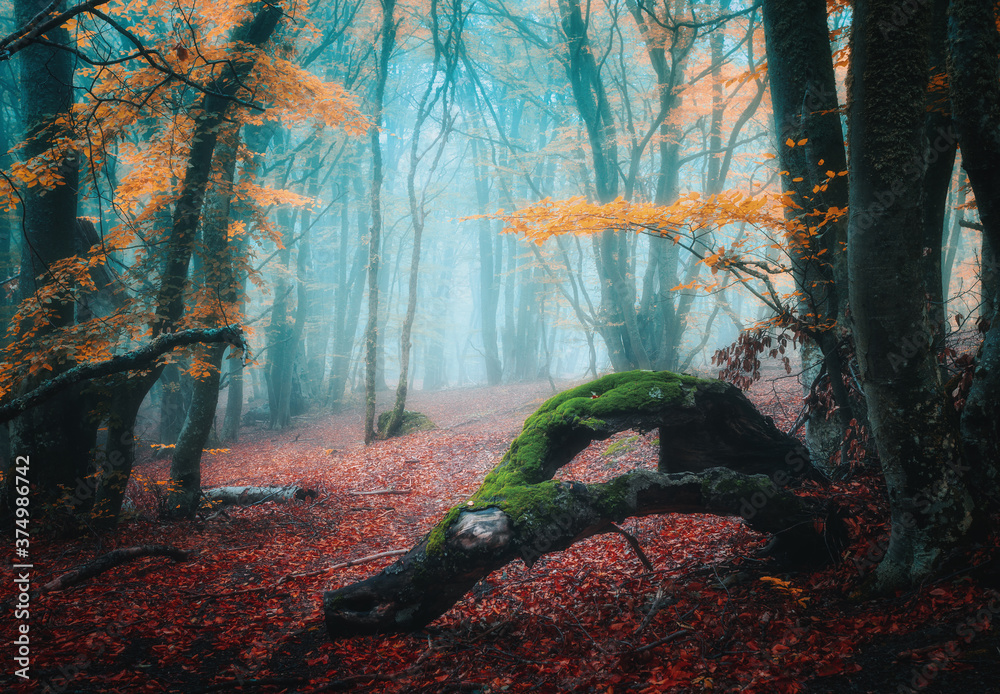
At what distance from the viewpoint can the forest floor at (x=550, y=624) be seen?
265 centimetres

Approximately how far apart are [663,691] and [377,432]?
39.1 feet

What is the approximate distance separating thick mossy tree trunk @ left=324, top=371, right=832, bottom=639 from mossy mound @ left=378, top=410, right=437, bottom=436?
31.9ft

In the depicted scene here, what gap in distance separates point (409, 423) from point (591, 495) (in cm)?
1115

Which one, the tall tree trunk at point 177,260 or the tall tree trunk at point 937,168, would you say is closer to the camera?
the tall tree trunk at point 937,168

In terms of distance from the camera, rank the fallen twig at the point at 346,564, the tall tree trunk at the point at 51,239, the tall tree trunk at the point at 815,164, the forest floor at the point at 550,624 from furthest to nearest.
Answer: the tall tree trunk at the point at 51,239
the fallen twig at the point at 346,564
the tall tree trunk at the point at 815,164
the forest floor at the point at 550,624

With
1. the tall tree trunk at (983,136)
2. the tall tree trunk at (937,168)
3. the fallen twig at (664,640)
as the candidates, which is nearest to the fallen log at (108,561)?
the fallen twig at (664,640)

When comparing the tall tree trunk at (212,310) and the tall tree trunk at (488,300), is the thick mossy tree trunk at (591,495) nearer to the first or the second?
the tall tree trunk at (212,310)

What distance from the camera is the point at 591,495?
3.53 meters

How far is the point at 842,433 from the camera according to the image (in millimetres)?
4508

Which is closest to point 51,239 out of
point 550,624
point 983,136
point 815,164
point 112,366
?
point 112,366

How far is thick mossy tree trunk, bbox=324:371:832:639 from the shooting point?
3277 millimetres

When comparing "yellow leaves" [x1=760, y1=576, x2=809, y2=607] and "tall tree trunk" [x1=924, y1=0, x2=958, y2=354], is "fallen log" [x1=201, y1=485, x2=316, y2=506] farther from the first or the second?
"tall tree trunk" [x1=924, y1=0, x2=958, y2=354]

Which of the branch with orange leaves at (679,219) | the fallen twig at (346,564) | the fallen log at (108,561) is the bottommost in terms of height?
the fallen twig at (346,564)

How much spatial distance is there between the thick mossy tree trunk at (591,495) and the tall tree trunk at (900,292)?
89cm
